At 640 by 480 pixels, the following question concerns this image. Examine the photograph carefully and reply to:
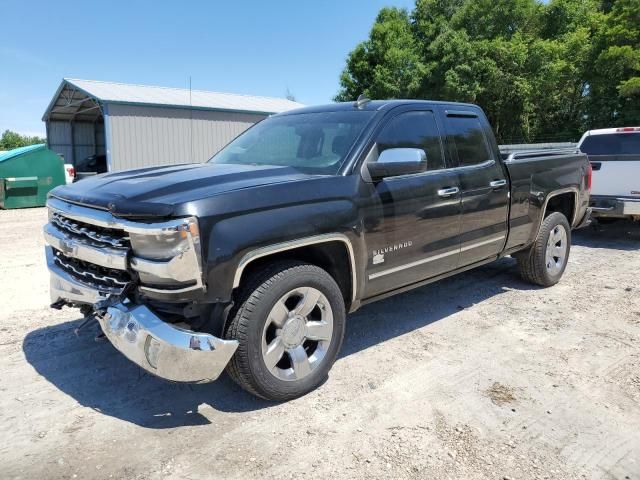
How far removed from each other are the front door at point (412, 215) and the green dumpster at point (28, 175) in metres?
12.6

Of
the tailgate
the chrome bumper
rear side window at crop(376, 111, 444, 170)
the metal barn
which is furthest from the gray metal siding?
the chrome bumper

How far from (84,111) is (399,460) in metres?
27.3

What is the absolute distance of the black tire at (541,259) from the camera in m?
5.69

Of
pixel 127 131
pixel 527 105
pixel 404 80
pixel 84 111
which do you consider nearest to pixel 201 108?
pixel 127 131

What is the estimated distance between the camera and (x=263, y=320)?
3.07m

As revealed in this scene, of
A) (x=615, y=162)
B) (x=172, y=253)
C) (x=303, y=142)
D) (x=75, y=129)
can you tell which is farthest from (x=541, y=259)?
(x=75, y=129)

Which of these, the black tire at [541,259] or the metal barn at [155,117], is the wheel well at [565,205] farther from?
the metal barn at [155,117]

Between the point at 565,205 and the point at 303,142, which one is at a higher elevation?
the point at 303,142

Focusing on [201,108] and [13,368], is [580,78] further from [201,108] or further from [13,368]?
[13,368]

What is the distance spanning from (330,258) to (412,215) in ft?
2.64

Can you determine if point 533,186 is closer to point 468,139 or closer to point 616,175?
point 468,139

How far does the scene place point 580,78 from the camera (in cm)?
2327

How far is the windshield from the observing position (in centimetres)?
380

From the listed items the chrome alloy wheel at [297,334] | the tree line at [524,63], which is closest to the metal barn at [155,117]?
the tree line at [524,63]
